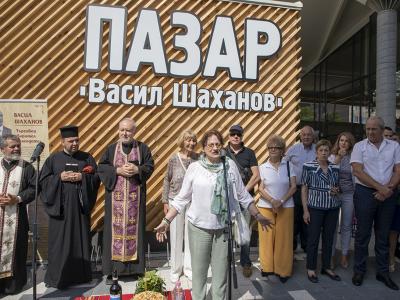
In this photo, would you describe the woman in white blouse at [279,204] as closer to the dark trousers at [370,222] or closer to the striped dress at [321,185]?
the striped dress at [321,185]

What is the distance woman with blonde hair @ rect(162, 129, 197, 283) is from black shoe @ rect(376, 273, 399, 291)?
2041 mm

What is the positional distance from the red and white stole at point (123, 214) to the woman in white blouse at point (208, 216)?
114 centimetres

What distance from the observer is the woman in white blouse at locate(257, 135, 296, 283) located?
3861mm

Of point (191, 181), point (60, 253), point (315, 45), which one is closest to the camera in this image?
point (191, 181)

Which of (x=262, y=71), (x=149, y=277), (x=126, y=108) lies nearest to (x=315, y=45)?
(x=262, y=71)

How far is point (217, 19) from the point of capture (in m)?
5.11

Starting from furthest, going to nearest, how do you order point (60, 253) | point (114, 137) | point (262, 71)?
point (262, 71) < point (114, 137) < point (60, 253)

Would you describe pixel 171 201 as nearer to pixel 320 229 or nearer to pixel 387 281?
pixel 320 229

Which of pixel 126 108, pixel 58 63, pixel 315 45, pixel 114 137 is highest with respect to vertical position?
pixel 315 45

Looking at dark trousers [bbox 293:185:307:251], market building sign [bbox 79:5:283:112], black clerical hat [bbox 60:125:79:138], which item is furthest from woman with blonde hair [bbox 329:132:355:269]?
black clerical hat [bbox 60:125:79:138]

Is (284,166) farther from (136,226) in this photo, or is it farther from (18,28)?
(18,28)

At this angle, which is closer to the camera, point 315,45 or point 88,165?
point 88,165

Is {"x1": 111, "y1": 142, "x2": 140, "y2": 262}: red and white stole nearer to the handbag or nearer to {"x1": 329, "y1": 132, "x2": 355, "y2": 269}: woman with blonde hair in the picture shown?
the handbag

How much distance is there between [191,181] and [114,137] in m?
2.34
